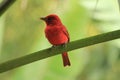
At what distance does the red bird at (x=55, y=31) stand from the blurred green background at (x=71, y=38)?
0.06 feet

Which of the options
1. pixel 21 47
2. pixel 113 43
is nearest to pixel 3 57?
pixel 21 47

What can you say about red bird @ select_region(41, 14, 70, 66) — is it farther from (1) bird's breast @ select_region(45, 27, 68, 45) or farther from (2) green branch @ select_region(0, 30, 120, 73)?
(2) green branch @ select_region(0, 30, 120, 73)

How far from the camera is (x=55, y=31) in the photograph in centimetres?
104

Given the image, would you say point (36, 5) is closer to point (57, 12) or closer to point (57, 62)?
point (57, 12)

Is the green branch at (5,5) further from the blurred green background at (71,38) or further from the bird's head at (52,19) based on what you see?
the bird's head at (52,19)

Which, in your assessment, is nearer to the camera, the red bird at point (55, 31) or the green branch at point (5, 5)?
the green branch at point (5, 5)

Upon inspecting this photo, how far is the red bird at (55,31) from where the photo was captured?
0.97 meters

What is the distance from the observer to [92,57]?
0.98 m

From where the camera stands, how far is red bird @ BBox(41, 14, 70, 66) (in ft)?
3.17

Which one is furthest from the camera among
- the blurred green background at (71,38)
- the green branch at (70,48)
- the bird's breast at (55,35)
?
the bird's breast at (55,35)

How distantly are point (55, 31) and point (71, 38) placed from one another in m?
0.10

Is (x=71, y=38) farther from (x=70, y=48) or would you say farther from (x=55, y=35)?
(x=70, y=48)

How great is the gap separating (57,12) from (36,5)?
2.6 inches

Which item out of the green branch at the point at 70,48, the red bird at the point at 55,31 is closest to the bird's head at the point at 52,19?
the red bird at the point at 55,31
